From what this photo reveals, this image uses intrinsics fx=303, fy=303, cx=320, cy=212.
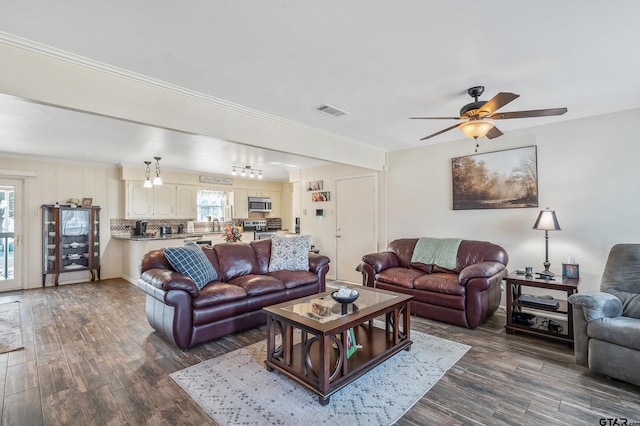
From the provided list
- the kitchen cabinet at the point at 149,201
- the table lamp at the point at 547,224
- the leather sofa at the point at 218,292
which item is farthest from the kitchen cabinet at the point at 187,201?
the table lamp at the point at 547,224

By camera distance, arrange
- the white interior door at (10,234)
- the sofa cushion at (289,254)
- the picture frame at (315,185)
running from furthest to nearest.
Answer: the picture frame at (315,185), the white interior door at (10,234), the sofa cushion at (289,254)

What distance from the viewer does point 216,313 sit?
3.17 m

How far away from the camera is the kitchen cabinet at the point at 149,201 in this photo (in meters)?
6.62

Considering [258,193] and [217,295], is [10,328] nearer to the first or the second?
[217,295]

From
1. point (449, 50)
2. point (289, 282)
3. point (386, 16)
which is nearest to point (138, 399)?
point (289, 282)

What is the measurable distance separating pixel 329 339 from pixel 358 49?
2.11 m

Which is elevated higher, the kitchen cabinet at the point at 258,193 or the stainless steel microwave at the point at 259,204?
the kitchen cabinet at the point at 258,193

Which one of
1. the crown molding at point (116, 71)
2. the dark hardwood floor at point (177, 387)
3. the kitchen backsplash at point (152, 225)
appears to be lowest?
the dark hardwood floor at point (177, 387)

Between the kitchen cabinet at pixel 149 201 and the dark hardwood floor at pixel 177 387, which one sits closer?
the dark hardwood floor at pixel 177 387

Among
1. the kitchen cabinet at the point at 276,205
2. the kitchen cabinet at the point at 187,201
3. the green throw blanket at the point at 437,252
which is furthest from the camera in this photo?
the kitchen cabinet at the point at 276,205

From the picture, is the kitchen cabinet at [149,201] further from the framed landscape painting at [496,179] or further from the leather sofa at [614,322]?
the leather sofa at [614,322]

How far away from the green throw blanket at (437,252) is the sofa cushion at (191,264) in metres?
2.92

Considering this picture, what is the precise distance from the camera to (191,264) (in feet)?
11.1

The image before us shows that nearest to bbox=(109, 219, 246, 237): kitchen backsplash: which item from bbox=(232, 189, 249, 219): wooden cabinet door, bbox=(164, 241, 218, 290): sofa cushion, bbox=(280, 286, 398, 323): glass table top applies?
bbox=(232, 189, 249, 219): wooden cabinet door
